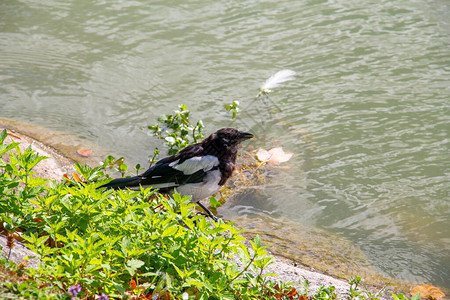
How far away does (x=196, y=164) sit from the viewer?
4188 mm

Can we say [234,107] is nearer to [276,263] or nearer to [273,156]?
[273,156]

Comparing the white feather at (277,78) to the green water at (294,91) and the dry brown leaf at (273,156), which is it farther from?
the dry brown leaf at (273,156)

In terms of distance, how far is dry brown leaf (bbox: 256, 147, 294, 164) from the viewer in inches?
216

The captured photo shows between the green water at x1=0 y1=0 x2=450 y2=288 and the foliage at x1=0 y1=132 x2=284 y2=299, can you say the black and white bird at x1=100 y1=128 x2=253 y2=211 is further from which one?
the foliage at x1=0 y1=132 x2=284 y2=299

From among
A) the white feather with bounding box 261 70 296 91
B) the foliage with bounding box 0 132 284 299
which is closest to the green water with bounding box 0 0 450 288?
the white feather with bounding box 261 70 296 91

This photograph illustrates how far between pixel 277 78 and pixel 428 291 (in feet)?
11.8

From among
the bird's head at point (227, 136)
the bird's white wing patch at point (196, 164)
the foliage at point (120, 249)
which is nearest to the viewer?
the foliage at point (120, 249)

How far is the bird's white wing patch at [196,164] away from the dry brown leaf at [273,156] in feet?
4.38

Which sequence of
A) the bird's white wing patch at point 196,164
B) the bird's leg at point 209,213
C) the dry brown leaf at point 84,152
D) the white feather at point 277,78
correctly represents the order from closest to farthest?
A: the bird's white wing patch at point 196,164 → the bird's leg at point 209,213 → the dry brown leaf at point 84,152 → the white feather at point 277,78

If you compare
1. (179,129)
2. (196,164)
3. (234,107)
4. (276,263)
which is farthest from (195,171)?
(234,107)

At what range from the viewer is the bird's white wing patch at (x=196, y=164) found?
4.18m

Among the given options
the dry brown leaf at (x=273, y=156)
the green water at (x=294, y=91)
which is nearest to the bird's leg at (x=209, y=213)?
the green water at (x=294, y=91)

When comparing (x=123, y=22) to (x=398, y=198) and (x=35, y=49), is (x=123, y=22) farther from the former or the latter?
(x=398, y=198)

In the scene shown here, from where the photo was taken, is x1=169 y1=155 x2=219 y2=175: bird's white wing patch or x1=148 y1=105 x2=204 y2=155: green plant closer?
x1=169 y1=155 x2=219 y2=175: bird's white wing patch
